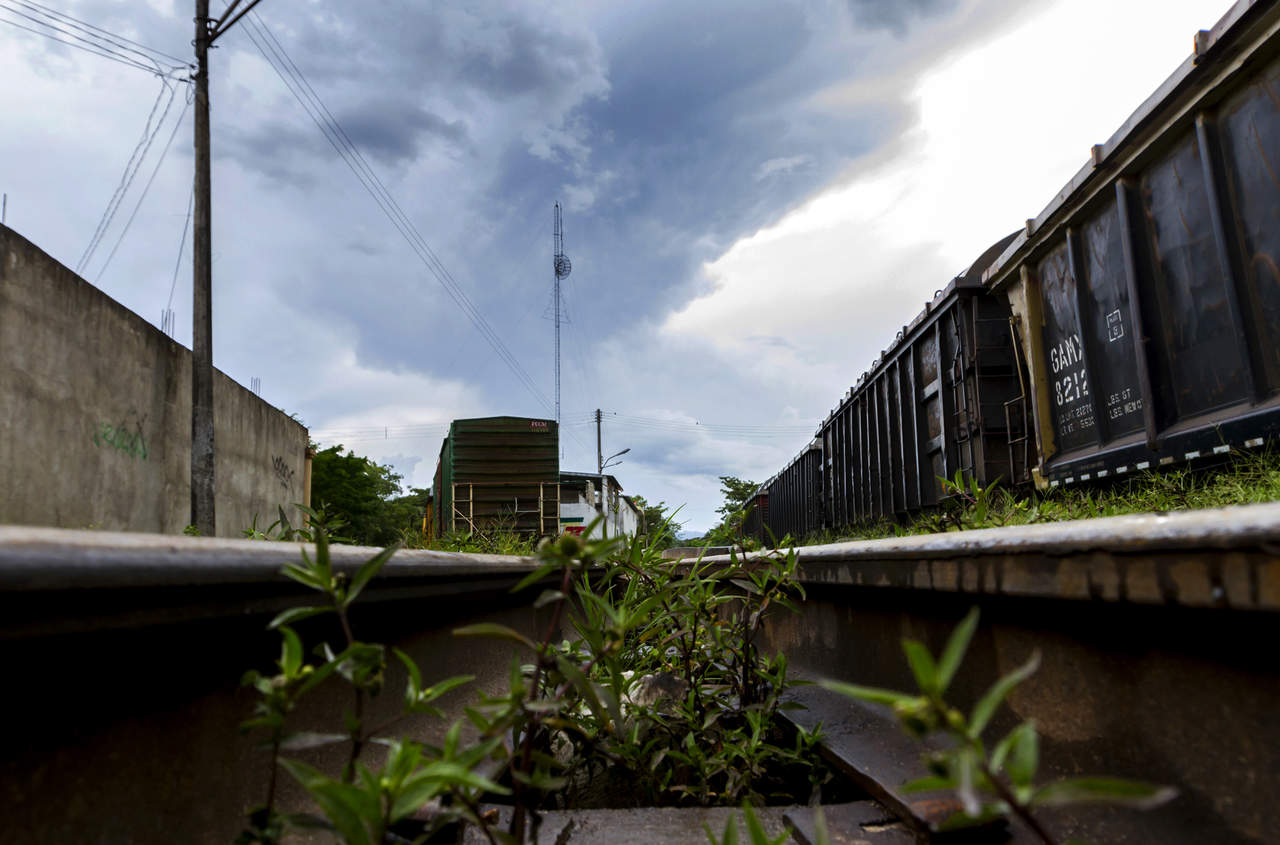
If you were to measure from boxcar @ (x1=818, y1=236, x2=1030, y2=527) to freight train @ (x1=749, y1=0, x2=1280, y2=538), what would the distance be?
0.02 m

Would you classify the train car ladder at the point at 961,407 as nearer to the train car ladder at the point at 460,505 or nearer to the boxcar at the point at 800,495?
the boxcar at the point at 800,495

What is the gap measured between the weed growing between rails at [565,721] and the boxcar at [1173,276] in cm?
287

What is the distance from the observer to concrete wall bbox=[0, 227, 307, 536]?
5.87 meters

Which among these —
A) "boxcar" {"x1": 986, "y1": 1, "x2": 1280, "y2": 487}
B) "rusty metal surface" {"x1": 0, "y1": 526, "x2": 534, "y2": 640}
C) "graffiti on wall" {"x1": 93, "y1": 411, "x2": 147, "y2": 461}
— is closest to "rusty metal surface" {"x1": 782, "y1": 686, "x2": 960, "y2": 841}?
"rusty metal surface" {"x1": 0, "y1": 526, "x2": 534, "y2": 640}

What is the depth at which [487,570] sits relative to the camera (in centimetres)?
201

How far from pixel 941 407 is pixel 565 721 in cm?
723

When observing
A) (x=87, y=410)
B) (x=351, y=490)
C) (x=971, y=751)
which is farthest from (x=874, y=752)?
(x=351, y=490)

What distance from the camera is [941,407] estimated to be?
750 centimetres

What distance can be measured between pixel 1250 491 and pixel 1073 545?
8.68 ft

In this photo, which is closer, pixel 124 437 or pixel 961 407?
pixel 961 407

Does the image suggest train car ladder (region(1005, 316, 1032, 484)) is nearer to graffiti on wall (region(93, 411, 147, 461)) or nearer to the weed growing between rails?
the weed growing between rails

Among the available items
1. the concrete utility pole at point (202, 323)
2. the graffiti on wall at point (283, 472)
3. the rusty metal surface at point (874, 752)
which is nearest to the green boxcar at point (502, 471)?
the graffiti on wall at point (283, 472)

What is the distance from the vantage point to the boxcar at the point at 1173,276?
3.58m

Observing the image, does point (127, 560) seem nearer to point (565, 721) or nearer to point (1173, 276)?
point (565, 721)
